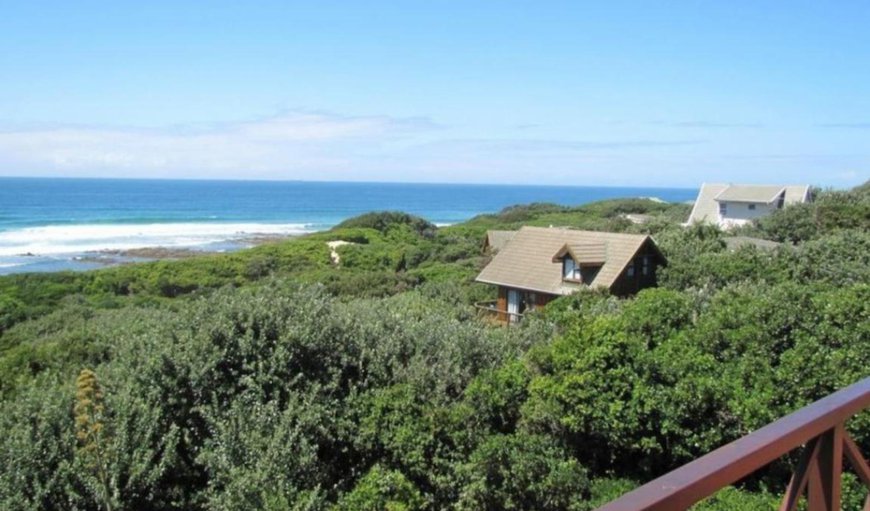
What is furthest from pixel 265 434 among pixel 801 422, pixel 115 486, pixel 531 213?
pixel 531 213

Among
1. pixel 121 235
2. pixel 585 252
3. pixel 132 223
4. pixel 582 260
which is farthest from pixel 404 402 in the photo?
pixel 132 223

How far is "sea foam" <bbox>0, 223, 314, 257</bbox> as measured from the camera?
187ft

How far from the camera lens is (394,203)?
155 meters

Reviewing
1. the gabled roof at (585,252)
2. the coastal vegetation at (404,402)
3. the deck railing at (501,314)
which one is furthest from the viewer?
the gabled roof at (585,252)

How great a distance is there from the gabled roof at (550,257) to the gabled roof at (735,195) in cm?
2288

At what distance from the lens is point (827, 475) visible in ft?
5.73

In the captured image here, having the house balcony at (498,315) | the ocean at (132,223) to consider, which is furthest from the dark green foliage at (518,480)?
the ocean at (132,223)

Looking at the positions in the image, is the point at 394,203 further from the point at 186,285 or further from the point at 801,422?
the point at 801,422

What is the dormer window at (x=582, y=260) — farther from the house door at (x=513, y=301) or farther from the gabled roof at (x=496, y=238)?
the gabled roof at (x=496, y=238)

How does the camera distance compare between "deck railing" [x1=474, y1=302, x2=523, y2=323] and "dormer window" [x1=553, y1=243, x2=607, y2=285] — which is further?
"dormer window" [x1=553, y1=243, x2=607, y2=285]

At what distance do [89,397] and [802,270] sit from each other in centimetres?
1966

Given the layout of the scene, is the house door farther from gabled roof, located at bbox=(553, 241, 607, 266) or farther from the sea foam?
the sea foam

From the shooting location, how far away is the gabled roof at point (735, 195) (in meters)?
46.5

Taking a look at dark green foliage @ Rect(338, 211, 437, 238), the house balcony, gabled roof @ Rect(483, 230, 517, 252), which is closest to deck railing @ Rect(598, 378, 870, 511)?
the house balcony
